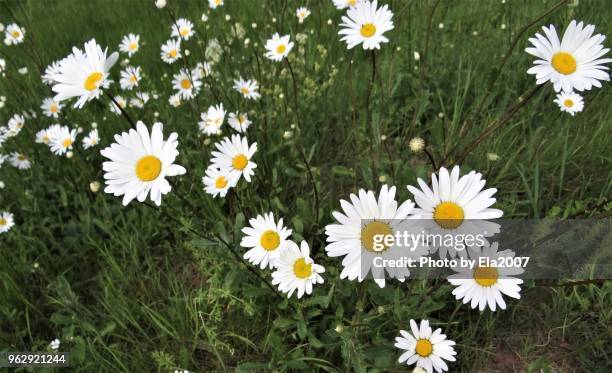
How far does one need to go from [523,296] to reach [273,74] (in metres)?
2.10

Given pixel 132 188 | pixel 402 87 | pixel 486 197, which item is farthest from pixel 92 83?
pixel 402 87

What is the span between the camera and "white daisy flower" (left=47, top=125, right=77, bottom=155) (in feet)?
9.11

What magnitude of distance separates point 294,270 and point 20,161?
2.23m

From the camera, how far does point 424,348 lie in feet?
5.26

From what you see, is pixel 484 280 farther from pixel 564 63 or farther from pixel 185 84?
pixel 185 84

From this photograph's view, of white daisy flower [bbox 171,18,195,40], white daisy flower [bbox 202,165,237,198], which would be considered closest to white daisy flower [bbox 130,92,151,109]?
white daisy flower [bbox 171,18,195,40]

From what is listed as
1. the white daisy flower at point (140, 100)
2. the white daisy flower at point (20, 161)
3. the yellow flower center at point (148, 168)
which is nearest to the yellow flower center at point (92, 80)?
the yellow flower center at point (148, 168)

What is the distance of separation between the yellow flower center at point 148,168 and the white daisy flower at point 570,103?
2.27m

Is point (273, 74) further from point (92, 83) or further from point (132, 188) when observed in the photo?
point (132, 188)

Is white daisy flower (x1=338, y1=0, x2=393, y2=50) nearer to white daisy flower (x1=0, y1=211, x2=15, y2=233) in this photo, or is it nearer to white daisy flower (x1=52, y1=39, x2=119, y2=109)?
white daisy flower (x1=52, y1=39, x2=119, y2=109)

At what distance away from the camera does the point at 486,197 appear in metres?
1.38

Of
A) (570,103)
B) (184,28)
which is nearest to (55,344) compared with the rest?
(184,28)

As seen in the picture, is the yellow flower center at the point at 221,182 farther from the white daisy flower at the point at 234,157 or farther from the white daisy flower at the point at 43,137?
the white daisy flower at the point at 43,137

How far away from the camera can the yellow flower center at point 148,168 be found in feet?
5.18
